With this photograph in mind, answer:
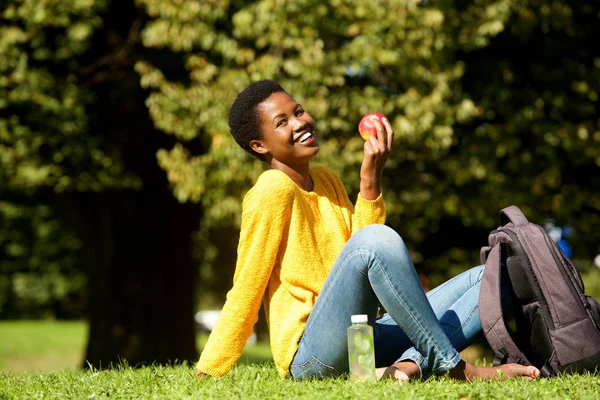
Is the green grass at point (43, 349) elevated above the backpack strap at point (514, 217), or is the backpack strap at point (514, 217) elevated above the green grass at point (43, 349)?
the backpack strap at point (514, 217)

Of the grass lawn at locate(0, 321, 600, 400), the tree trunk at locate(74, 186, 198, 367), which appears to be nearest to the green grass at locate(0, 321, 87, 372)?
the tree trunk at locate(74, 186, 198, 367)

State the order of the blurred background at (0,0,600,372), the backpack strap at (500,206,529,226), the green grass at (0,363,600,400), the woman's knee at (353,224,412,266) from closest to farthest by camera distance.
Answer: the green grass at (0,363,600,400)
the woman's knee at (353,224,412,266)
the backpack strap at (500,206,529,226)
the blurred background at (0,0,600,372)

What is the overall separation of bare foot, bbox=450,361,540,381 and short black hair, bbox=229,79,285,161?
146 cm

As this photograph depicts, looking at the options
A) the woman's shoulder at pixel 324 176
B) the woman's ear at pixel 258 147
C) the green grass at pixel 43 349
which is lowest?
the green grass at pixel 43 349

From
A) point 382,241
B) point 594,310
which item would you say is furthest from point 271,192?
point 594,310

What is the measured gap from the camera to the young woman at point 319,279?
3.49 metres

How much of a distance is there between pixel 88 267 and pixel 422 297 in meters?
7.88

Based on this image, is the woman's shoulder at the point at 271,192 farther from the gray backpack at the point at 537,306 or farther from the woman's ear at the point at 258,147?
the gray backpack at the point at 537,306

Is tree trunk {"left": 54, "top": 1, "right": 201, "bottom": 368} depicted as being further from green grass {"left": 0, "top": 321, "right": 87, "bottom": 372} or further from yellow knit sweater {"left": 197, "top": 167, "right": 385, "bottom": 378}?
green grass {"left": 0, "top": 321, "right": 87, "bottom": 372}

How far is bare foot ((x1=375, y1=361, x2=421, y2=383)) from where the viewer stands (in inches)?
138

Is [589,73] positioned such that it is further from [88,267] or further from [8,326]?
[8,326]

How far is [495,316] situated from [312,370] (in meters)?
0.88

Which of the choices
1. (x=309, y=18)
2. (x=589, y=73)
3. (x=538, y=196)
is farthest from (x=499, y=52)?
(x=309, y=18)

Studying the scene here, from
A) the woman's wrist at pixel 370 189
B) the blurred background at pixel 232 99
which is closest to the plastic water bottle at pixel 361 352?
the woman's wrist at pixel 370 189
